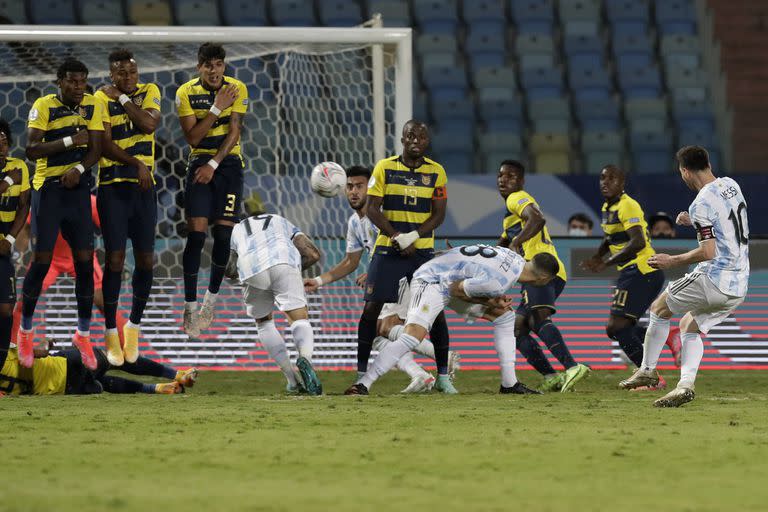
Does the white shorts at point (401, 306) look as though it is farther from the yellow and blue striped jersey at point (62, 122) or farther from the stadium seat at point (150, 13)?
the stadium seat at point (150, 13)

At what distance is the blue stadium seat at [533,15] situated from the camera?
766 inches

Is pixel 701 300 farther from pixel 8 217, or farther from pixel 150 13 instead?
pixel 150 13

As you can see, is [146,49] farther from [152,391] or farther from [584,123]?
[584,123]

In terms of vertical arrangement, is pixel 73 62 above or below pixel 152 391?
above

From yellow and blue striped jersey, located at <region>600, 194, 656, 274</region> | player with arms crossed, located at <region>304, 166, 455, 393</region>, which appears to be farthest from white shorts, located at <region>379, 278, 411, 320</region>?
yellow and blue striped jersey, located at <region>600, 194, 656, 274</region>

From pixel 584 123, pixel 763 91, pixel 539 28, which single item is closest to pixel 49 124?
pixel 584 123

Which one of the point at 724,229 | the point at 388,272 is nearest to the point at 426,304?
the point at 388,272

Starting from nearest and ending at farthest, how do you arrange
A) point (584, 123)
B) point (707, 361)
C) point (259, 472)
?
point (259, 472)
point (707, 361)
point (584, 123)

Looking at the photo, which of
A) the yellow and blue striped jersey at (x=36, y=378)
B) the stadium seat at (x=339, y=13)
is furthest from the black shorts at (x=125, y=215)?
the stadium seat at (x=339, y=13)

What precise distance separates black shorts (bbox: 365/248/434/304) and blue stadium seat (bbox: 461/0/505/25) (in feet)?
35.1

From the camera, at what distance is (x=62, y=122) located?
9.24 m

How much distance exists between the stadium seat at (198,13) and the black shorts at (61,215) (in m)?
10.1

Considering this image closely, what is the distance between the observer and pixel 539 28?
1947cm

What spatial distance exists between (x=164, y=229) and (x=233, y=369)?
1609mm
